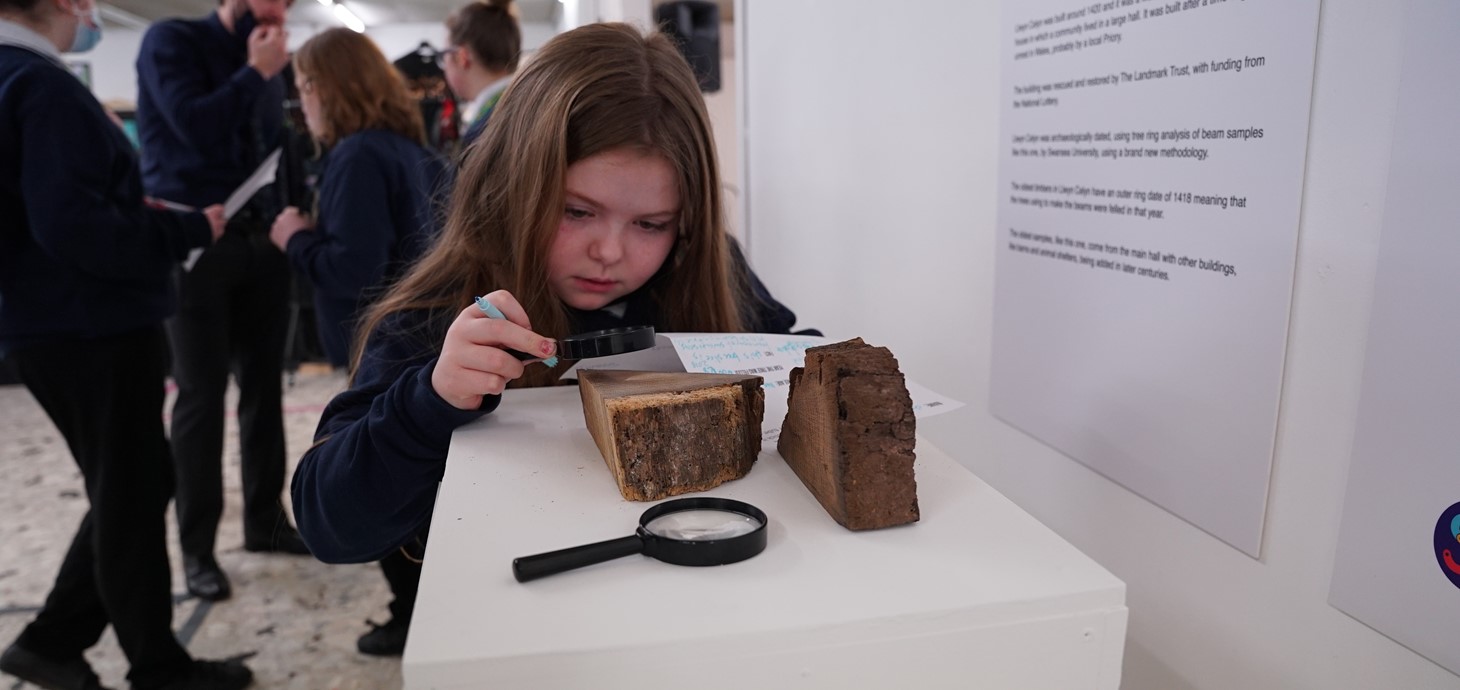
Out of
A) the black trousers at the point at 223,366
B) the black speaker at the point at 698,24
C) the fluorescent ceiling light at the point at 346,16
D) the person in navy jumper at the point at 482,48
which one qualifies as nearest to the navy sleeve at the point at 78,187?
the black trousers at the point at 223,366

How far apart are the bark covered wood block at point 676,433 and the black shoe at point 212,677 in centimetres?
155

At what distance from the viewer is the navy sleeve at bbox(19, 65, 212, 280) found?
1.48m

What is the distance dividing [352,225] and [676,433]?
1516 millimetres

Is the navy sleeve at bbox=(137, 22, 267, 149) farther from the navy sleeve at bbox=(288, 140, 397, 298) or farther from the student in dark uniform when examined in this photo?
the navy sleeve at bbox=(288, 140, 397, 298)

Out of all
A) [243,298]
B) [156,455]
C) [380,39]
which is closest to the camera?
[156,455]

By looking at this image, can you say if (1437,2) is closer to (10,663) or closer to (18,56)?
(18,56)

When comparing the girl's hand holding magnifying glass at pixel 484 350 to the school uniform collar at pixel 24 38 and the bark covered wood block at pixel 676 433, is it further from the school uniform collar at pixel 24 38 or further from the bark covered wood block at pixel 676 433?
the school uniform collar at pixel 24 38

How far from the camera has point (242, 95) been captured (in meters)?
2.11

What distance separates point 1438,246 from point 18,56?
1.97 metres

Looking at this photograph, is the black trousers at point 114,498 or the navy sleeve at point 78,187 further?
the black trousers at point 114,498

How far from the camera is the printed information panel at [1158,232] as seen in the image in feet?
2.43

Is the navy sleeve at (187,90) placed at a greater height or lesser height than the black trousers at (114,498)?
greater

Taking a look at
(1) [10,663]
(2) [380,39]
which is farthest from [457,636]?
(2) [380,39]

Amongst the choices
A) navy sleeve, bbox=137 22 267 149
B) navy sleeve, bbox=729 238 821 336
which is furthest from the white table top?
navy sleeve, bbox=137 22 267 149
